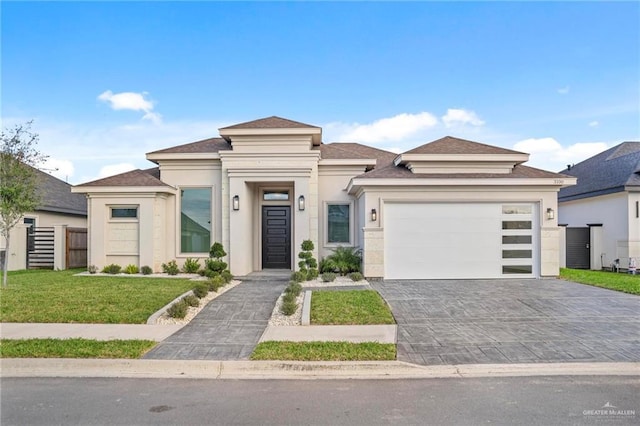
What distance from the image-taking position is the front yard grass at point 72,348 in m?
5.62

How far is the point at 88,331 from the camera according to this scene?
22.6 ft

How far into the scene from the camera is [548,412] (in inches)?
160

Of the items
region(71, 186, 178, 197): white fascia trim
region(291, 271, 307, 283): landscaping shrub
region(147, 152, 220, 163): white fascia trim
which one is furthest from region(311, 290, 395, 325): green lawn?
region(71, 186, 178, 197): white fascia trim

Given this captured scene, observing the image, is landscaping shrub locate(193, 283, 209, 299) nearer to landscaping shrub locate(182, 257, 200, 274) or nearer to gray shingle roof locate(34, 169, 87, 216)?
landscaping shrub locate(182, 257, 200, 274)

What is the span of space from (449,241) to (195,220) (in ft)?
28.4

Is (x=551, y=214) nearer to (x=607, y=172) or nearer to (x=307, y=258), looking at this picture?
(x=307, y=258)

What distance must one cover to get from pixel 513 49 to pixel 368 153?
6.85 meters

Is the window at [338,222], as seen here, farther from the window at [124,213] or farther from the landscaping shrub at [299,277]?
the window at [124,213]

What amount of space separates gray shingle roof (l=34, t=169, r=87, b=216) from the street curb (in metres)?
14.7

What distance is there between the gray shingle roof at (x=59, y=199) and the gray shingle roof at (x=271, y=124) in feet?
32.9

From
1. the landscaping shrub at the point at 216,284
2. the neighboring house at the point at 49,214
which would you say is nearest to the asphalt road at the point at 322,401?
the landscaping shrub at the point at 216,284

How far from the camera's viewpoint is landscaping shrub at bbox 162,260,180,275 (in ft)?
44.8

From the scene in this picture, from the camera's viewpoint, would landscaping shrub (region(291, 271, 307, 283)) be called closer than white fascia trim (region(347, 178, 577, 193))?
Yes

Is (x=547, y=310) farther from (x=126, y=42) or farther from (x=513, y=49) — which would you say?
(x=126, y=42)
